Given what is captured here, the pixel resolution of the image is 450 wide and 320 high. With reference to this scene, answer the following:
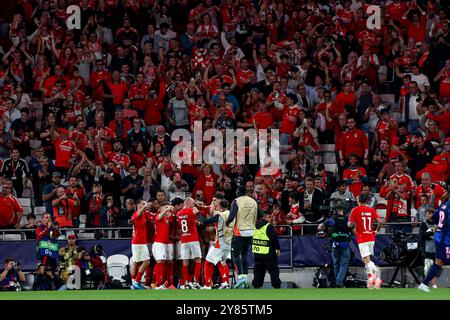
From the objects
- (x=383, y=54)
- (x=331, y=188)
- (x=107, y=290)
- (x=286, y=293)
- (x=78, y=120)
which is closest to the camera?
(x=286, y=293)

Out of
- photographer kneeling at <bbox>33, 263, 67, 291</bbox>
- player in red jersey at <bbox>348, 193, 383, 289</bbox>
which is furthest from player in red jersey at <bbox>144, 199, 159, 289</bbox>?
player in red jersey at <bbox>348, 193, 383, 289</bbox>

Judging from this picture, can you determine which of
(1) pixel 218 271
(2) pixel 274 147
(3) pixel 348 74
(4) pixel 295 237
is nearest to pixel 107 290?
(1) pixel 218 271

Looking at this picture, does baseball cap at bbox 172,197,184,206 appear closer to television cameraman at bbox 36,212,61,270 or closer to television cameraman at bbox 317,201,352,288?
television cameraman at bbox 36,212,61,270

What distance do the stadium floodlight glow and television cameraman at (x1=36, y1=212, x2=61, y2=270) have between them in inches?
168

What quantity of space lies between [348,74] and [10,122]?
8.84m

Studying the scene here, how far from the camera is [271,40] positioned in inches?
1348

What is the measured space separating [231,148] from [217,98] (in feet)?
6.40

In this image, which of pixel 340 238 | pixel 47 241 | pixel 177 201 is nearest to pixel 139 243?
pixel 177 201

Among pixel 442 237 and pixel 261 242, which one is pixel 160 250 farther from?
pixel 442 237

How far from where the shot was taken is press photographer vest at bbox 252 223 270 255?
2605 centimetres

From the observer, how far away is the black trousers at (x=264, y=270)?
26.2 metres

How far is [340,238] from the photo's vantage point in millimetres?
26516

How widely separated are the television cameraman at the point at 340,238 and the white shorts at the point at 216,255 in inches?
82.0

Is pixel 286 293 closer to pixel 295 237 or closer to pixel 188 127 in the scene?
pixel 295 237
